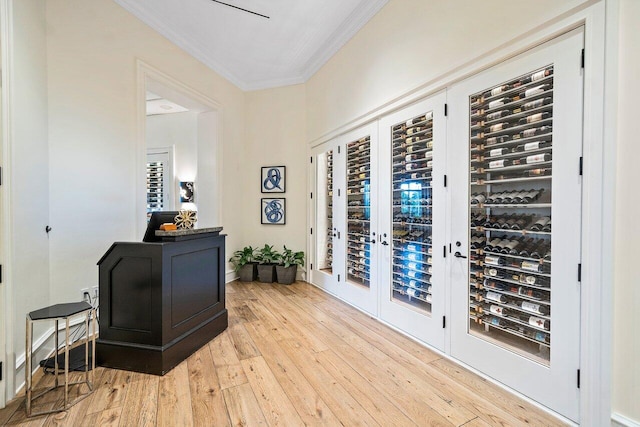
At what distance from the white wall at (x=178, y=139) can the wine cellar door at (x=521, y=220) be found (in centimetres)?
534

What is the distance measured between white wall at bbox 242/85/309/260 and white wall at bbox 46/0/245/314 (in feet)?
6.37

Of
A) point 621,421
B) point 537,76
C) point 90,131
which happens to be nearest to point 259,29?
point 90,131

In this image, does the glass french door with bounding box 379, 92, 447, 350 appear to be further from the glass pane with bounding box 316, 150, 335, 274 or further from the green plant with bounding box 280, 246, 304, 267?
the green plant with bounding box 280, 246, 304, 267

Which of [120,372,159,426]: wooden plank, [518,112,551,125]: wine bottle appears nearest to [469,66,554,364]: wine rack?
[518,112,551,125]: wine bottle

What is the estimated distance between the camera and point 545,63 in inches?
71.3

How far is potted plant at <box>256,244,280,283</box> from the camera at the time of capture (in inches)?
199

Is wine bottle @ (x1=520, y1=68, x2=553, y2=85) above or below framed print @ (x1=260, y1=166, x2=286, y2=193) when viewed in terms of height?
above

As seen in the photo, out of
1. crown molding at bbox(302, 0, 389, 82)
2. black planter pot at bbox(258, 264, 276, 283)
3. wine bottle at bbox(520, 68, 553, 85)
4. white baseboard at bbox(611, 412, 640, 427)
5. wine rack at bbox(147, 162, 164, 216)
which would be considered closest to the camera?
white baseboard at bbox(611, 412, 640, 427)

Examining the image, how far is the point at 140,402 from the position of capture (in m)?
1.89

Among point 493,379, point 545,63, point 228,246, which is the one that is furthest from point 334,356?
point 228,246

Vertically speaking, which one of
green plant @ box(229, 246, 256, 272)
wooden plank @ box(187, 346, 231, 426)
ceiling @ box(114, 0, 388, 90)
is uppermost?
ceiling @ box(114, 0, 388, 90)

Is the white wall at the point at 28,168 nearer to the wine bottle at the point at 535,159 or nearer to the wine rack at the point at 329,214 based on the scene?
the wine rack at the point at 329,214

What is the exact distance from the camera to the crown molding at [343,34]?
128 inches

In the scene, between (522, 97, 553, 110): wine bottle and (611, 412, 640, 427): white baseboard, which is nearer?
(611, 412, 640, 427): white baseboard
